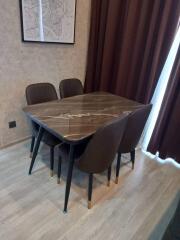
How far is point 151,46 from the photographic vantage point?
92.9 inches

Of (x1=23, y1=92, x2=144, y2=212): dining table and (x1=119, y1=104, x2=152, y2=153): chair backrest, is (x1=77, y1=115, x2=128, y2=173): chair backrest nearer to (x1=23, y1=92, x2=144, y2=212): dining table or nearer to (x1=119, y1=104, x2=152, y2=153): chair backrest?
(x1=23, y1=92, x2=144, y2=212): dining table

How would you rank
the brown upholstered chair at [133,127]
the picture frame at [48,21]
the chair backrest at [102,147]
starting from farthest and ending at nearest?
the picture frame at [48,21] < the brown upholstered chair at [133,127] < the chair backrest at [102,147]

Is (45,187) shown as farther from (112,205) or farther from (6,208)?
(112,205)

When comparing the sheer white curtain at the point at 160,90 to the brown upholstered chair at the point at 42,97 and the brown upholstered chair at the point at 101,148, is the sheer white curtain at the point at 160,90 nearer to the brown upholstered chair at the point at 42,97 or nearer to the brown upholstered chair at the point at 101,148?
A: the brown upholstered chair at the point at 101,148

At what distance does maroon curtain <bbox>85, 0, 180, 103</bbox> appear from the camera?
222 cm

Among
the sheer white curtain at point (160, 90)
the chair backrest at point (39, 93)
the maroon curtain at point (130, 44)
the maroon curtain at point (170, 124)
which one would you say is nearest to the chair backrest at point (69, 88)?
the chair backrest at point (39, 93)

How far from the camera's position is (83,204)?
1803 millimetres

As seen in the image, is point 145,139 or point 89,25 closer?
point 145,139

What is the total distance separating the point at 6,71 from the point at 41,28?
2.23ft

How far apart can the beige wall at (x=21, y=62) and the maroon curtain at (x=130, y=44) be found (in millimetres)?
211

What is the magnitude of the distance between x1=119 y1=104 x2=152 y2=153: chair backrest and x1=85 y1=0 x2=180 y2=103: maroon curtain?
712mm

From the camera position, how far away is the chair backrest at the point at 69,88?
98.7 inches

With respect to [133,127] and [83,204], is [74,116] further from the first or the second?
[83,204]

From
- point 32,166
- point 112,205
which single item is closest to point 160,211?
point 112,205
